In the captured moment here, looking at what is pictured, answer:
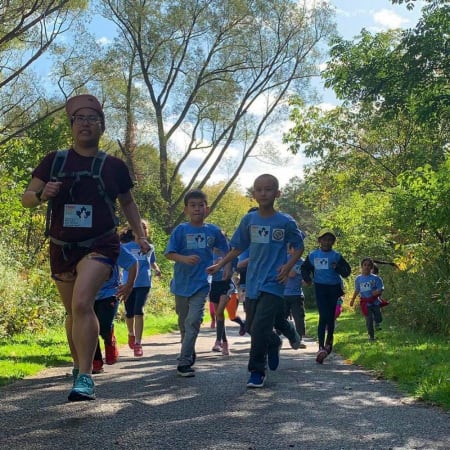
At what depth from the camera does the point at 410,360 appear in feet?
24.5

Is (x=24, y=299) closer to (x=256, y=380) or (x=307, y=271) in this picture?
(x=307, y=271)

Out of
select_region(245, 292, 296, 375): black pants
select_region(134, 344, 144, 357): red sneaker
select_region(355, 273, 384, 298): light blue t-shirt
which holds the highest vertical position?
select_region(355, 273, 384, 298): light blue t-shirt

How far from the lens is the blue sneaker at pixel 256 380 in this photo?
18.1ft

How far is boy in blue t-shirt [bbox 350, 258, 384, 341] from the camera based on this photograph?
37.2 ft

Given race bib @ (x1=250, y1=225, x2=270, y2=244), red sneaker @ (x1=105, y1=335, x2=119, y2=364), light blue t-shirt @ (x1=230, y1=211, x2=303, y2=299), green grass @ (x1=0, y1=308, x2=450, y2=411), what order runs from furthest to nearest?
1. red sneaker @ (x1=105, y1=335, x2=119, y2=364)
2. race bib @ (x1=250, y1=225, x2=270, y2=244)
3. light blue t-shirt @ (x1=230, y1=211, x2=303, y2=299)
4. green grass @ (x1=0, y1=308, x2=450, y2=411)

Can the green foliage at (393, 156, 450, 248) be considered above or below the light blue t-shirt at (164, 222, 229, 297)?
above

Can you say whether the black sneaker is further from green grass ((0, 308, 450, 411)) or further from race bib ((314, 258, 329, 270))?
race bib ((314, 258, 329, 270))

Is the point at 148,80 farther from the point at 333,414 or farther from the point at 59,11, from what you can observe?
the point at 333,414

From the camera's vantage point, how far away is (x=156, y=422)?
12.9 feet

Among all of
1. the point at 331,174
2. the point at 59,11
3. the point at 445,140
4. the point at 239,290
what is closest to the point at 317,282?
the point at 239,290

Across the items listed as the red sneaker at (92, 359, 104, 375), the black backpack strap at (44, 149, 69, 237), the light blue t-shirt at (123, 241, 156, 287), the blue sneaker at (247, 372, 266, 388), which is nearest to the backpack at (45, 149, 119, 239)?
the black backpack strap at (44, 149, 69, 237)

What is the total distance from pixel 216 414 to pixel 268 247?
2106mm

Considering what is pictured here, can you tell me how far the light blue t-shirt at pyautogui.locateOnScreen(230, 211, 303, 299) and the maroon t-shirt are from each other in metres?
1.93

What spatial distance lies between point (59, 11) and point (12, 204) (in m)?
5.86
